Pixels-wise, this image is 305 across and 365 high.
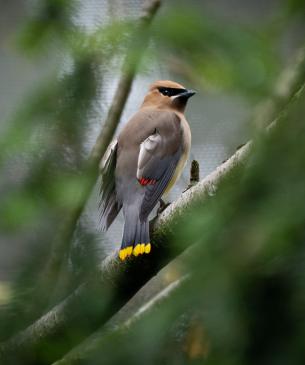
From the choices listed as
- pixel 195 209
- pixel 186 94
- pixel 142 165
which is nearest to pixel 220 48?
pixel 195 209

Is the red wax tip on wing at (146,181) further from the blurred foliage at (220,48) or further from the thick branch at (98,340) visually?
the thick branch at (98,340)

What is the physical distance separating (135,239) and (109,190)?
2.19 feet

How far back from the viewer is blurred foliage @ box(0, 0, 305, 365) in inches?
51.7

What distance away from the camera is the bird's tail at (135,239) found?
2442 millimetres

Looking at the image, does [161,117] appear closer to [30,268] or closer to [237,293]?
[30,268]

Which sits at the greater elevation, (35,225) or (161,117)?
(35,225)

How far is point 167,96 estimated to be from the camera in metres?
3.89

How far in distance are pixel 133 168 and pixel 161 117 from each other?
44cm

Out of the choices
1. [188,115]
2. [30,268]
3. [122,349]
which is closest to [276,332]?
[122,349]

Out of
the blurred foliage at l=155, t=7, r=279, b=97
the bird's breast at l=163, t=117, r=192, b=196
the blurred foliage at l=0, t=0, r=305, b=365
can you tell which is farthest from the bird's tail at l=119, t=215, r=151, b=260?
the blurred foliage at l=155, t=7, r=279, b=97

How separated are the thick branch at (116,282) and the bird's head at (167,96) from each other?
134 cm

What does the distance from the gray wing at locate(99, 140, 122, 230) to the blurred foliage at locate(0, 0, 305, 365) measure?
1.51 feet

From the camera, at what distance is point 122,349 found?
1.52 metres

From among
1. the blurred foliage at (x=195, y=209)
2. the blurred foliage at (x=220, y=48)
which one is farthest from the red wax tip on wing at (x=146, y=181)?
the blurred foliage at (x=220, y=48)
